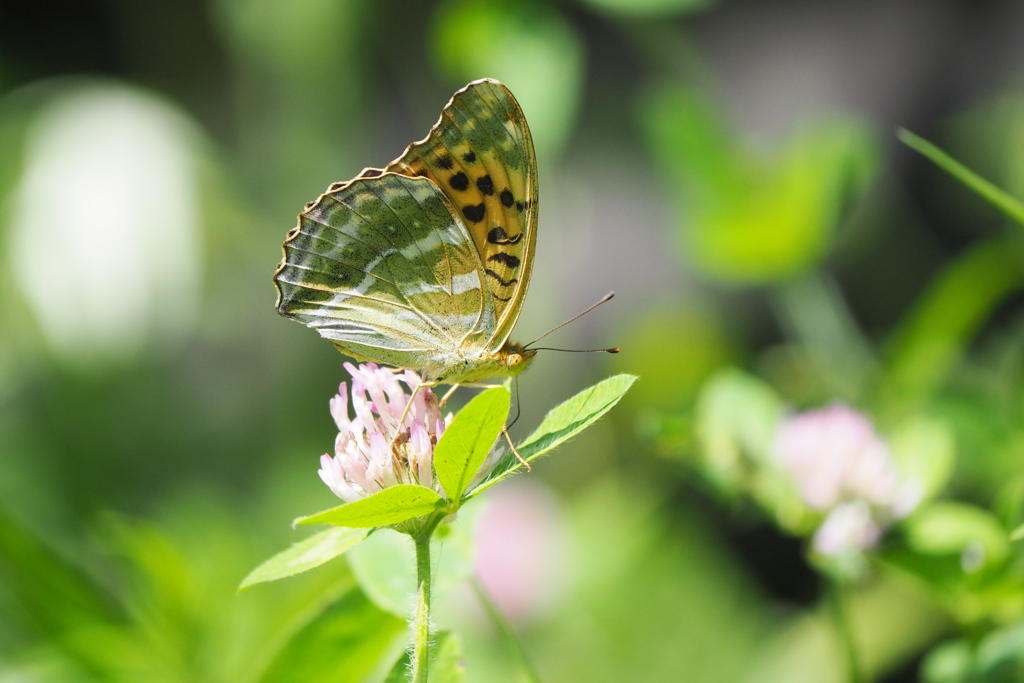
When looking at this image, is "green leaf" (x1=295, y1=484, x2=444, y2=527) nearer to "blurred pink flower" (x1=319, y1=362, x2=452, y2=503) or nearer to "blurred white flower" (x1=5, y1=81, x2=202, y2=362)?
"blurred pink flower" (x1=319, y1=362, x2=452, y2=503)

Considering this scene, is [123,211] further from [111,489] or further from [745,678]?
[745,678]

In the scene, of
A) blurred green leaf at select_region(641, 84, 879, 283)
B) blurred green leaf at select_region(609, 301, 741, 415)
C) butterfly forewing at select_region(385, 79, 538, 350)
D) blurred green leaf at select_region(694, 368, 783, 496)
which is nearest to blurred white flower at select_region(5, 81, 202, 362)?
blurred green leaf at select_region(609, 301, 741, 415)

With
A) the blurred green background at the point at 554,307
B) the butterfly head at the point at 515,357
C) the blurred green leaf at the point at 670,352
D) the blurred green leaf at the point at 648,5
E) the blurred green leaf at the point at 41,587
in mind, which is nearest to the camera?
the blurred green leaf at the point at 41,587

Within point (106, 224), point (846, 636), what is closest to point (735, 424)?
point (846, 636)

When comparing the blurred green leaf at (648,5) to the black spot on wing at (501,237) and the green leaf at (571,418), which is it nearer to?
the black spot on wing at (501,237)

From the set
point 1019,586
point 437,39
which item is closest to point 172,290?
point 437,39

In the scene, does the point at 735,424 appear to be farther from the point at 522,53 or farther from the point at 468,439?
the point at 522,53

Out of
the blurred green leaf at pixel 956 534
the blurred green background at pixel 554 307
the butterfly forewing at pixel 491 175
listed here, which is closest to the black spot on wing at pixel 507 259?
the butterfly forewing at pixel 491 175
